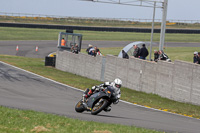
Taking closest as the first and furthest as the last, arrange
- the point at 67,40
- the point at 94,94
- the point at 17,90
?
1. the point at 94,94
2. the point at 17,90
3. the point at 67,40

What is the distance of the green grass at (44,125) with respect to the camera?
9.20 meters

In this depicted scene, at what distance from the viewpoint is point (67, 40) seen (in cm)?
3822

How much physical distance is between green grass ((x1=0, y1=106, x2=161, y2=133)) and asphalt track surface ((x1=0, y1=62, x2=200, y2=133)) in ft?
5.39

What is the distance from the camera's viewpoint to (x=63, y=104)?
647 inches

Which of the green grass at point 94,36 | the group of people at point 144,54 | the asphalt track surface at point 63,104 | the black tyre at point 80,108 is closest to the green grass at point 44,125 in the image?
the asphalt track surface at point 63,104

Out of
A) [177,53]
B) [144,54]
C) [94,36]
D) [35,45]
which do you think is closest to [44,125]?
[144,54]

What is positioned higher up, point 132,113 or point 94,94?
point 94,94

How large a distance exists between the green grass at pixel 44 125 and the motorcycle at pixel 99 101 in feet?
6.96

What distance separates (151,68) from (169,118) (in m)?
8.16

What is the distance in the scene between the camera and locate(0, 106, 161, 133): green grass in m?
9.20

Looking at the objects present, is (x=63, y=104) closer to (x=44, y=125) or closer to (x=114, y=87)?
(x=114, y=87)

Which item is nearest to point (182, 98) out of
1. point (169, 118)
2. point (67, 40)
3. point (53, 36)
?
point (169, 118)

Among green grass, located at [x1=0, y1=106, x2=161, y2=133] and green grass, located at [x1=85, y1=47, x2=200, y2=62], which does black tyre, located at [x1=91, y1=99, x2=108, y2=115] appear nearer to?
green grass, located at [x1=0, y1=106, x2=161, y2=133]

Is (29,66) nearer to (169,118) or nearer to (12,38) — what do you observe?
(169,118)
